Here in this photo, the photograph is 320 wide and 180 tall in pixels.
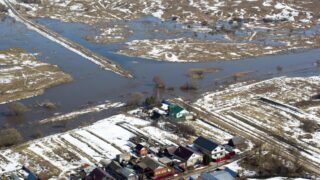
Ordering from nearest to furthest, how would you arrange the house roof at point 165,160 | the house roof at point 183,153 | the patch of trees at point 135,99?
the house roof at point 165,160 → the house roof at point 183,153 → the patch of trees at point 135,99

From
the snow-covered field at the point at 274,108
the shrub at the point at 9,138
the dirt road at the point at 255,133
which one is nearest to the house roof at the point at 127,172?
the shrub at the point at 9,138

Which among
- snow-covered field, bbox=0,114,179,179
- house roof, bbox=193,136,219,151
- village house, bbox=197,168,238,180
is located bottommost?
snow-covered field, bbox=0,114,179,179

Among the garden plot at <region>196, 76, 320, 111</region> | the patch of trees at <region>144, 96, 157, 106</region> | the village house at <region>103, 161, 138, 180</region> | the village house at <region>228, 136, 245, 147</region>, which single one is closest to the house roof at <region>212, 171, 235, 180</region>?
the village house at <region>103, 161, 138, 180</region>

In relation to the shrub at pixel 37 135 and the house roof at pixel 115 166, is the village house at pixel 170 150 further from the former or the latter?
the shrub at pixel 37 135

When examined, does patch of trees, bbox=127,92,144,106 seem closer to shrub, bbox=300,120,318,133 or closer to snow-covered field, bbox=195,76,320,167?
snow-covered field, bbox=195,76,320,167

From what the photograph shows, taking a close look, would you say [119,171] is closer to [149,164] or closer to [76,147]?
[149,164]

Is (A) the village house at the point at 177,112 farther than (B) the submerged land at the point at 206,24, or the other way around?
(B) the submerged land at the point at 206,24

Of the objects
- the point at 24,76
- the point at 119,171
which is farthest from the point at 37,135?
the point at 24,76
